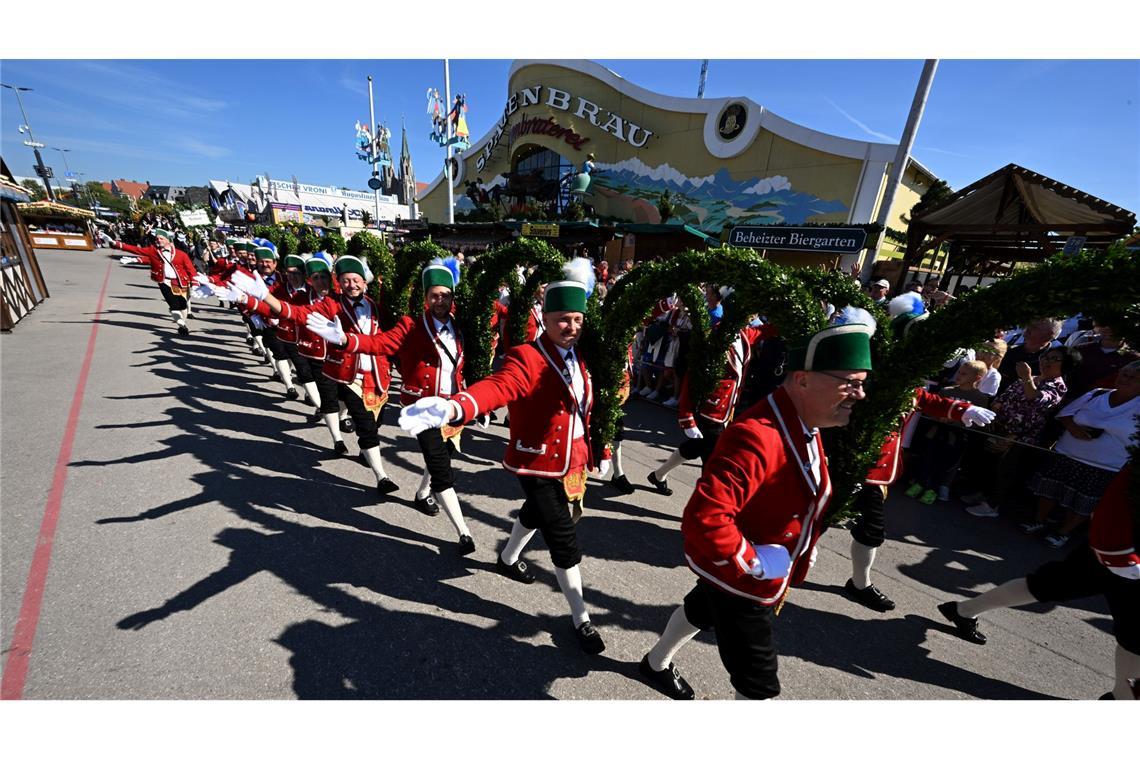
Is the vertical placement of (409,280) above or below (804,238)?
below

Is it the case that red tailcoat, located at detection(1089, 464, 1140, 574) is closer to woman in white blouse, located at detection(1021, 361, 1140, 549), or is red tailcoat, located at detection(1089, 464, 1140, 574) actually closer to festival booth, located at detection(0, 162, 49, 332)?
woman in white blouse, located at detection(1021, 361, 1140, 549)

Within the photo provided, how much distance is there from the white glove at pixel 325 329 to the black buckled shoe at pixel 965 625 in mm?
5099

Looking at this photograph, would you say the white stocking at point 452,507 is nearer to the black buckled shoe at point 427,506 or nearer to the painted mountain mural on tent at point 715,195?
the black buckled shoe at point 427,506

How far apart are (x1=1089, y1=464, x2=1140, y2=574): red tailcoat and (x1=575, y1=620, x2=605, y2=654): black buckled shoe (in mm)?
2826

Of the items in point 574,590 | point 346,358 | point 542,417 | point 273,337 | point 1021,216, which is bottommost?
point 574,590

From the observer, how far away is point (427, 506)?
4.34m

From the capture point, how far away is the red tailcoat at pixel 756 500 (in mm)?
1739

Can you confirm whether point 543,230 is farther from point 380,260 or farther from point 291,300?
point 380,260

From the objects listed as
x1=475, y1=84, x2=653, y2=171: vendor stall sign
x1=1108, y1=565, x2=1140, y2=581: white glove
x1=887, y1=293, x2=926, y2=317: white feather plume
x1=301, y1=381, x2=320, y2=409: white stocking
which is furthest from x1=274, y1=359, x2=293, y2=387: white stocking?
x1=475, y1=84, x2=653, y2=171: vendor stall sign

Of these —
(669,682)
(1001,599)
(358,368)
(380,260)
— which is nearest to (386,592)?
(669,682)

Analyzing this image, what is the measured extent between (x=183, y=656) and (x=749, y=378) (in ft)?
23.5

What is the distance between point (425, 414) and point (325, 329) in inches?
69.4

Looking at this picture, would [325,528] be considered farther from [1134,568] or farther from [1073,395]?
[1073,395]

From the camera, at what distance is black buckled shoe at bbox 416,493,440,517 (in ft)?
14.3
